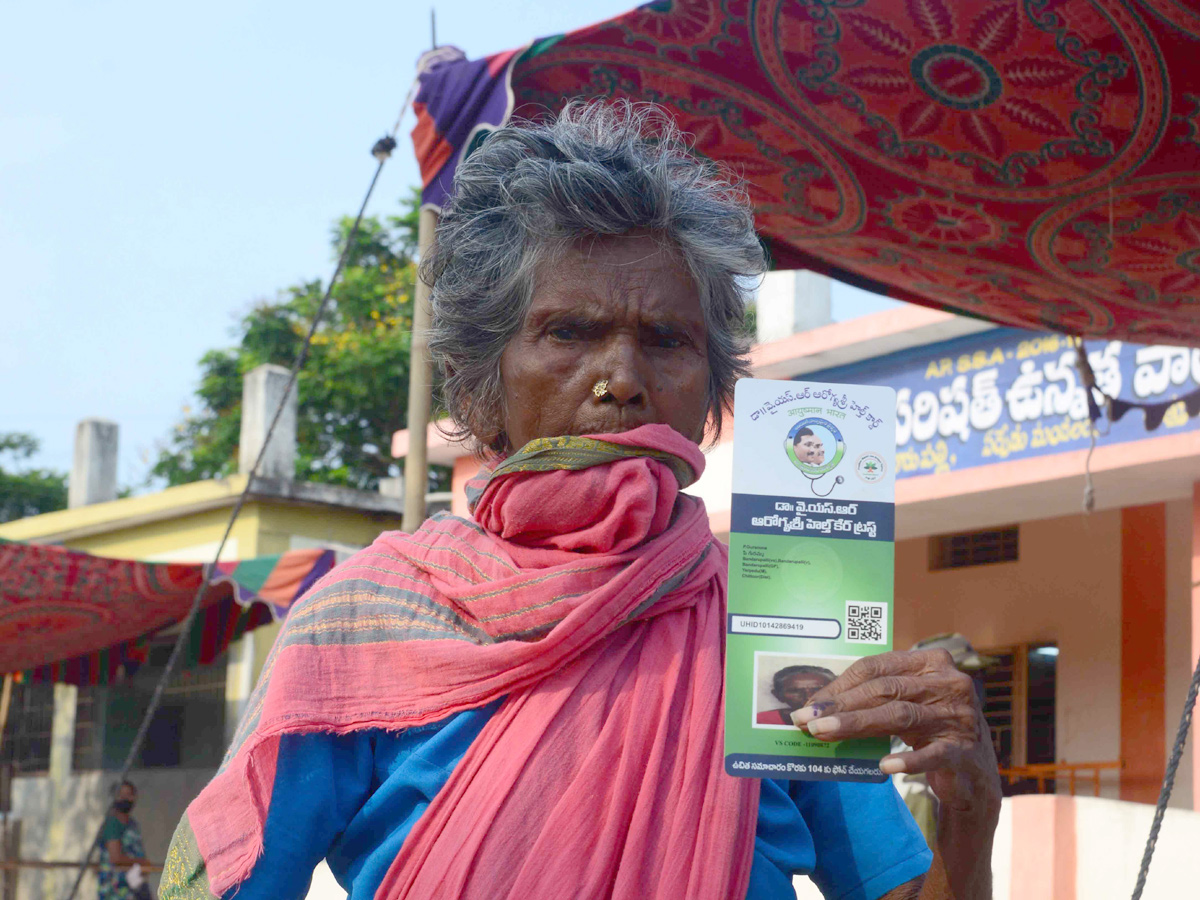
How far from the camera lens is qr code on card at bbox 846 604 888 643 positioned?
52.3 inches

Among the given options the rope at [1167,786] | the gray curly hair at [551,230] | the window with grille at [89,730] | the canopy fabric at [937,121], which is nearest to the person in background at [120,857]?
the window with grille at [89,730]

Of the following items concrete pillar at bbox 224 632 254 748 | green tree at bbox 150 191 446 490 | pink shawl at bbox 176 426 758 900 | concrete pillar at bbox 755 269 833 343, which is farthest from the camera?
green tree at bbox 150 191 446 490

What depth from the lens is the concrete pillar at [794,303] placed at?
10750 mm

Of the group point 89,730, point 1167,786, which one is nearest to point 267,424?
point 89,730

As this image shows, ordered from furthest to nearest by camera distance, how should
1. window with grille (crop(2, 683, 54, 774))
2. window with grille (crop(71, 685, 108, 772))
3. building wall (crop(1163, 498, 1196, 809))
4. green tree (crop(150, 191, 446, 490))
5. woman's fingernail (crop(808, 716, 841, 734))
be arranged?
green tree (crop(150, 191, 446, 490))
window with grille (crop(2, 683, 54, 774))
window with grille (crop(71, 685, 108, 772))
building wall (crop(1163, 498, 1196, 809))
woman's fingernail (crop(808, 716, 841, 734))

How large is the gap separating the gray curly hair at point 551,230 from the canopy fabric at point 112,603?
23.5 ft

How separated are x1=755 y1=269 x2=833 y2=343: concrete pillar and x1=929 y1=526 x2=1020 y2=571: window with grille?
6.26ft

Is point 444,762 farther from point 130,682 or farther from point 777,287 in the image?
point 130,682

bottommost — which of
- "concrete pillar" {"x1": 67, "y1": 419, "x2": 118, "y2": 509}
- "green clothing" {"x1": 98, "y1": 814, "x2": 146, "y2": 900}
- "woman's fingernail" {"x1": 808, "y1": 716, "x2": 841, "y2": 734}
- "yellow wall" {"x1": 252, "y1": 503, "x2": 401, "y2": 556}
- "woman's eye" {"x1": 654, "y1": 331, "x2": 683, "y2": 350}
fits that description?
"green clothing" {"x1": 98, "y1": 814, "x2": 146, "y2": 900}

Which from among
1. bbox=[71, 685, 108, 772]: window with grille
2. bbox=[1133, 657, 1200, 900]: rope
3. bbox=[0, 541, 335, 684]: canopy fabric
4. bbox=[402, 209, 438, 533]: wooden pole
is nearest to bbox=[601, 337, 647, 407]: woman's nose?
bbox=[1133, 657, 1200, 900]: rope

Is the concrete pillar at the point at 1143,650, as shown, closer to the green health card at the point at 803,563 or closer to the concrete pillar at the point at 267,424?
the concrete pillar at the point at 267,424

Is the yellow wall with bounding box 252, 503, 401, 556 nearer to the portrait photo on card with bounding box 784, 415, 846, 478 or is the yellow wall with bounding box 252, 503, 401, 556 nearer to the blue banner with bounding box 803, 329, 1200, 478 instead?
the blue banner with bounding box 803, 329, 1200, 478

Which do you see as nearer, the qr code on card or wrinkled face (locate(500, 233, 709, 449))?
the qr code on card

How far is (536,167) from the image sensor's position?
5.77 ft
